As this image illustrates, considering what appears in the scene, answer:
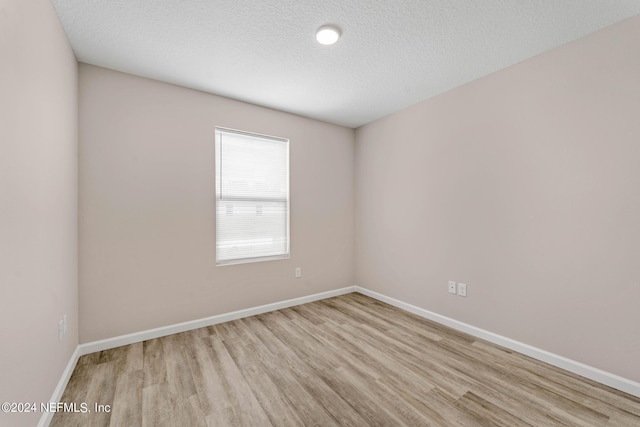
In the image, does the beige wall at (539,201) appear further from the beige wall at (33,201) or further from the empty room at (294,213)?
the beige wall at (33,201)

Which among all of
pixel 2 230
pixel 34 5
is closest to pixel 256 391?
pixel 2 230

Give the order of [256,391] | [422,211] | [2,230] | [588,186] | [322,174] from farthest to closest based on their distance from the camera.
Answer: [322,174] < [422,211] < [588,186] < [256,391] < [2,230]

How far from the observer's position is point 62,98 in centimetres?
A: 186

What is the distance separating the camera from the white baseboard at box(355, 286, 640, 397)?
180 centimetres

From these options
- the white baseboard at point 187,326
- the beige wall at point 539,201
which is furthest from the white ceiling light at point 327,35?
the white baseboard at point 187,326

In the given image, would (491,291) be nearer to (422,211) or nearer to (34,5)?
(422,211)

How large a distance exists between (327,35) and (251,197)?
197cm

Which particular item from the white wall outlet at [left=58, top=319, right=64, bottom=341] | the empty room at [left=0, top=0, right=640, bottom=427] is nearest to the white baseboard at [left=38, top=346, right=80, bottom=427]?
the empty room at [left=0, top=0, right=640, bottom=427]

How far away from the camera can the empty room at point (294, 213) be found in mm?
1586

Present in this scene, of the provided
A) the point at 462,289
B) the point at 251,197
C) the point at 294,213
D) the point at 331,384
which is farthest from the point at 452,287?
the point at 251,197

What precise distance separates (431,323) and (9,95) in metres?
3.66

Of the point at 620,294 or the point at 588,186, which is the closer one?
the point at 620,294

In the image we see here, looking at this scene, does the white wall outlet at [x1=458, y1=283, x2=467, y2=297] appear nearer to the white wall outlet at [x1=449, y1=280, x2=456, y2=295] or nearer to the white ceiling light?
the white wall outlet at [x1=449, y1=280, x2=456, y2=295]

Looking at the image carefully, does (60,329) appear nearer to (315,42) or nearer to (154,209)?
(154,209)
